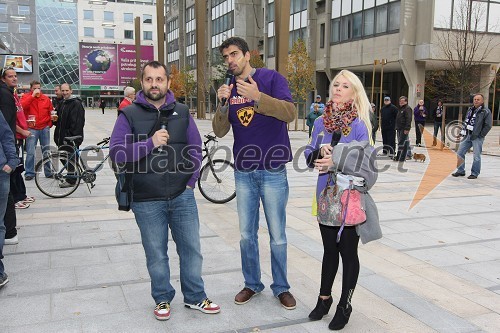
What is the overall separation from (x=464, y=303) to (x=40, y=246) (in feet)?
14.1

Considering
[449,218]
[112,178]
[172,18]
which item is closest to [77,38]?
[172,18]

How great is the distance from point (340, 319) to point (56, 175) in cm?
619

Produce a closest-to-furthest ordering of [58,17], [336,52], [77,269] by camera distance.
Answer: [77,269], [336,52], [58,17]

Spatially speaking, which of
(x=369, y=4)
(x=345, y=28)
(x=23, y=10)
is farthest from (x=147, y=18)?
(x=369, y=4)

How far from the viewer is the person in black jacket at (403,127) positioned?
13.4 metres

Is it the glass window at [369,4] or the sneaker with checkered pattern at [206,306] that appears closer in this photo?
the sneaker with checkered pattern at [206,306]

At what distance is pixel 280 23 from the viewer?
2131 centimetres

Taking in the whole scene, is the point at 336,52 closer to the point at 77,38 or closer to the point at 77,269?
the point at 77,269

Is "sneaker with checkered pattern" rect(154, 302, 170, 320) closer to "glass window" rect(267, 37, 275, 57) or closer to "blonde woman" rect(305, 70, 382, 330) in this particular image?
"blonde woman" rect(305, 70, 382, 330)

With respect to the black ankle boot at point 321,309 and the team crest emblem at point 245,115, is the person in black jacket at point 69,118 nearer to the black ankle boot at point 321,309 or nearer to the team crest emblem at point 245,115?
the team crest emblem at point 245,115

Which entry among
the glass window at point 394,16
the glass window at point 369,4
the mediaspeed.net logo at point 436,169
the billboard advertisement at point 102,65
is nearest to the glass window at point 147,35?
the billboard advertisement at point 102,65

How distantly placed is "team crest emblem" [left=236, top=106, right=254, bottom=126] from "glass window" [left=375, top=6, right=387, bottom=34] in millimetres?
30585

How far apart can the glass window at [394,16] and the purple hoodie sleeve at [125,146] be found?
30206 millimetres

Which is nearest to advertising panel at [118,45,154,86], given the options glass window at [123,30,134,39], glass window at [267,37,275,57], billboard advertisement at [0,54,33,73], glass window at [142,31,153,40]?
glass window at [123,30,134,39]
